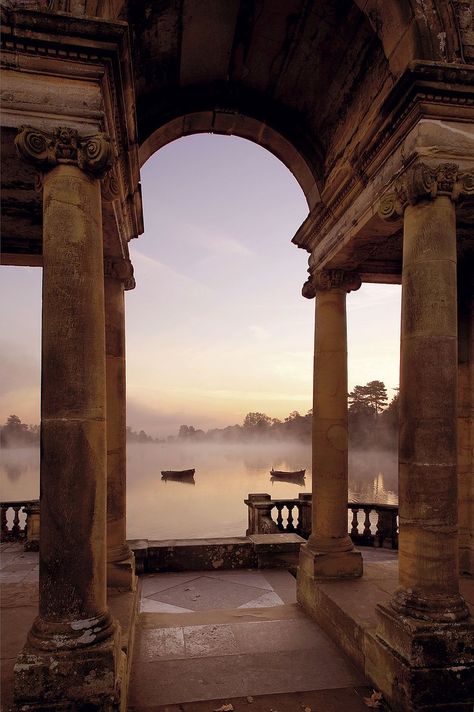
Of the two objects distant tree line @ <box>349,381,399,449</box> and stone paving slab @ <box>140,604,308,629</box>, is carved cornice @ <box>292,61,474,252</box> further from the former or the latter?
distant tree line @ <box>349,381,399,449</box>

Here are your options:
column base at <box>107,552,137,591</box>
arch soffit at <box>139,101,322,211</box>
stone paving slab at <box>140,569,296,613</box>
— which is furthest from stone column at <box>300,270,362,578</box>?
column base at <box>107,552,137,591</box>

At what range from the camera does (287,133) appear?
10.4m

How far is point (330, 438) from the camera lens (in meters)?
9.88

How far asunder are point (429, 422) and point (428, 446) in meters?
0.31

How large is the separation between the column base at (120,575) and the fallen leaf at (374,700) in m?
4.21

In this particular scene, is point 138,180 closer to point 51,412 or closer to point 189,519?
point 51,412

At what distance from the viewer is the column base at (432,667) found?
5.71 m

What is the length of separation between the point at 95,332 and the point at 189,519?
45.0 m

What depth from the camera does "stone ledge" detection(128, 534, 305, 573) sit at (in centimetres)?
1247

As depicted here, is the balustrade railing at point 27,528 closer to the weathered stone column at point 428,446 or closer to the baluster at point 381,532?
the baluster at point 381,532

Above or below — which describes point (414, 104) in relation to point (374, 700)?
above

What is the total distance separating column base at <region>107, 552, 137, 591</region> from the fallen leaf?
421cm

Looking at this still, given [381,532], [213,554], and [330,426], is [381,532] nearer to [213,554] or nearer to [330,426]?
[213,554]

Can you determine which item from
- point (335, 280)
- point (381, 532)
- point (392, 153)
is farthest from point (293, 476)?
point (392, 153)
